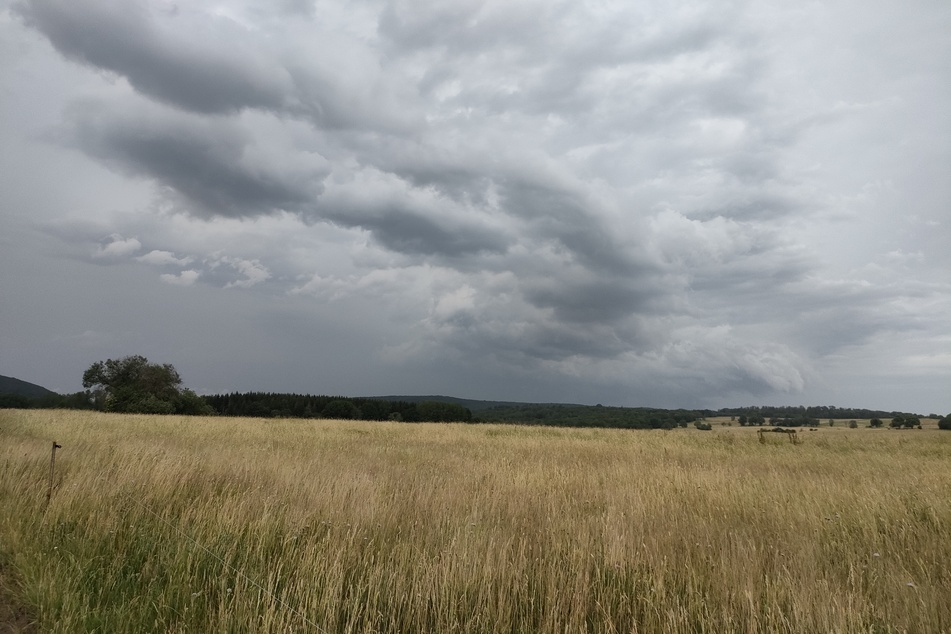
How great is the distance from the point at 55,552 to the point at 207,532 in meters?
1.39

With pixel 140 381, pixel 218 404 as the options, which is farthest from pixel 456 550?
pixel 218 404

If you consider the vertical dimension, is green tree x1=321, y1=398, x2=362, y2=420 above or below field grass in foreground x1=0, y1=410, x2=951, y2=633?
below

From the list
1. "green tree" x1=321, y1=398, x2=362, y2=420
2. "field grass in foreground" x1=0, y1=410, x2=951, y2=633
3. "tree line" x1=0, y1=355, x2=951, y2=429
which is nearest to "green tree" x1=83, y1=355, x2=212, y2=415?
"tree line" x1=0, y1=355, x2=951, y2=429

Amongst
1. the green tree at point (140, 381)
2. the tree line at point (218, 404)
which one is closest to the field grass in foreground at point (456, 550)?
the tree line at point (218, 404)

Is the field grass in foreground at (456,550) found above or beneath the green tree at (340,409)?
above

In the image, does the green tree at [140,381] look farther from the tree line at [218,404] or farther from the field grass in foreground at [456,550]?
the field grass in foreground at [456,550]

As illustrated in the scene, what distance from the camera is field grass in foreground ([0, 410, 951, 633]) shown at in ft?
12.9

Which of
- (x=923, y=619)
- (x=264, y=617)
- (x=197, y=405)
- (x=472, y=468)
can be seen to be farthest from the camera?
(x=197, y=405)

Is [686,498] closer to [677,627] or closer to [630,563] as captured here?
[630,563]

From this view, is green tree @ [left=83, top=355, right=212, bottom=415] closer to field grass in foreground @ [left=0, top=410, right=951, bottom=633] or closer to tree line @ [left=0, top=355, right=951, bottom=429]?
tree line @ [left=0, top=355, right=951, bottom=429]

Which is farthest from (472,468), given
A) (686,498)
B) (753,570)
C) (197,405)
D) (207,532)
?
(197,405)

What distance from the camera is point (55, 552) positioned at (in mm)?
5066

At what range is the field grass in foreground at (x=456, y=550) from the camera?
154 inches

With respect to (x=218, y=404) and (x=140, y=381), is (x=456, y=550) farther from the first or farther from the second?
(x=218, y=404)
